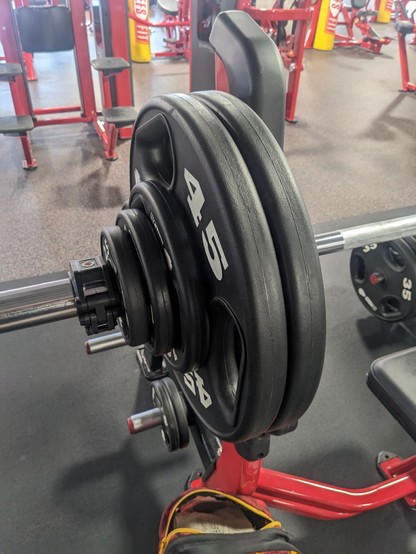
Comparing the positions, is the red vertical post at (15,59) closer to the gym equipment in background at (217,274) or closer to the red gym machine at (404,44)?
the gym equipment in background at (217,274)

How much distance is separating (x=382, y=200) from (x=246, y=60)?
1932mm

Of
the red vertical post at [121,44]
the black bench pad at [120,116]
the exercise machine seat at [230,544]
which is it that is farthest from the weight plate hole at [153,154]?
the red vertical post at [121,44]

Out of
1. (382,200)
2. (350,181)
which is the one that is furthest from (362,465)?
(350,181)

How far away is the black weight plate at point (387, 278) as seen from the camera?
1455 mm

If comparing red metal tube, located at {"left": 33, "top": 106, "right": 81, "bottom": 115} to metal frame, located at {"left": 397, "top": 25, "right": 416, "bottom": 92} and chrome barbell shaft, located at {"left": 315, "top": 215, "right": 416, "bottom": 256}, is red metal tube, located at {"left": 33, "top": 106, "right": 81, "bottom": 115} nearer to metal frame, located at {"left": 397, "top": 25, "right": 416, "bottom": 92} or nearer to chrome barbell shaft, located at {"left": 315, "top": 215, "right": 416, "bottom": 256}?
chrome barbell shaft, located at {"left": 315, "top": 215, "right": 416, "bottom": 256}

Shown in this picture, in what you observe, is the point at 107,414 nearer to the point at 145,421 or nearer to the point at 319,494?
the point at 145,421

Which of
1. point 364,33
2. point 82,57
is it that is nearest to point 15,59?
point 82,57

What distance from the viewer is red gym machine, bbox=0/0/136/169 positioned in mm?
2541

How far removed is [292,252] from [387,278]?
124 cm

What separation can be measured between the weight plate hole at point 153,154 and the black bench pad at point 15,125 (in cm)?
203

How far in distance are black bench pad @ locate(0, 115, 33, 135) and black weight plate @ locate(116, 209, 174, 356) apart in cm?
219

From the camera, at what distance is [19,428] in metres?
1.36

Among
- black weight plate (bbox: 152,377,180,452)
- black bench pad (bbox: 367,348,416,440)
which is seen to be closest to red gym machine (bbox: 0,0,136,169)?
black weight plate (bbox: 152,377,180,452)

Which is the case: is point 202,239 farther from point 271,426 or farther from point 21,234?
point 21,234
